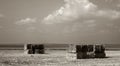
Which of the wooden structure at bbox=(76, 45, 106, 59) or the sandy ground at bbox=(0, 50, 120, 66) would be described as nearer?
the sandy ground at bbox=(0, 50, 120, 66)

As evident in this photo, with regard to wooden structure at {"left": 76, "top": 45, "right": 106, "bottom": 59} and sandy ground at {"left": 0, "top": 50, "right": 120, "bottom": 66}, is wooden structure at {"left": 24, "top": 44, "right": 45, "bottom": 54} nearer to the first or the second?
sandy ground at {"left": 0, "top": 50, "right": 120, "bottom": 66}

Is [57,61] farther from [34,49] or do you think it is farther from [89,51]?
[34,49]

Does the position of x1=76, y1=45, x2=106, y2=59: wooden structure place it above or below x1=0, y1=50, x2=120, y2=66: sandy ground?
above

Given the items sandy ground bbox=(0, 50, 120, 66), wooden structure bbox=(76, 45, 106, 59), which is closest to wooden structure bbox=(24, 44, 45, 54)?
sandy ground bbox=(0, 50, 120, 66)

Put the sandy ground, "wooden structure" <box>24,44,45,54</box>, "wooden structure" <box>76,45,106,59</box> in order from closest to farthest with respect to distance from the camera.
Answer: the sandy ground, "wooden structure" <box>76,45,106,59</box>, "wooden structure" <box>24,44,45,54</box>

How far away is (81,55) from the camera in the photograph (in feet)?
134

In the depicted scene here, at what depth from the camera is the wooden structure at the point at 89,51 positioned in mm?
40463

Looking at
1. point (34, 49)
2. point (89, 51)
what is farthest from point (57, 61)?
point (34, 49)

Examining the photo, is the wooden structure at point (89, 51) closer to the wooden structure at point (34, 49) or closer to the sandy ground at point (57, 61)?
the sandy ground at point (57, 61)

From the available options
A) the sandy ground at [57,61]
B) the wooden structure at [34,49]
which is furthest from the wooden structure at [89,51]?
the wooden structure at [34,49]

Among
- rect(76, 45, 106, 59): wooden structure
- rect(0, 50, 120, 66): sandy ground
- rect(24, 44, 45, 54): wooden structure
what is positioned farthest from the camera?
rect(24, 44, 45, 54): wooden structure

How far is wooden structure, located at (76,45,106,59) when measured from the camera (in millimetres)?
40463

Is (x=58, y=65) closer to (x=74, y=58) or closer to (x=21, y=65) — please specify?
(x=21, y=65)

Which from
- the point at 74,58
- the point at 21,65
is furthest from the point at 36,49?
the point at 21,65
